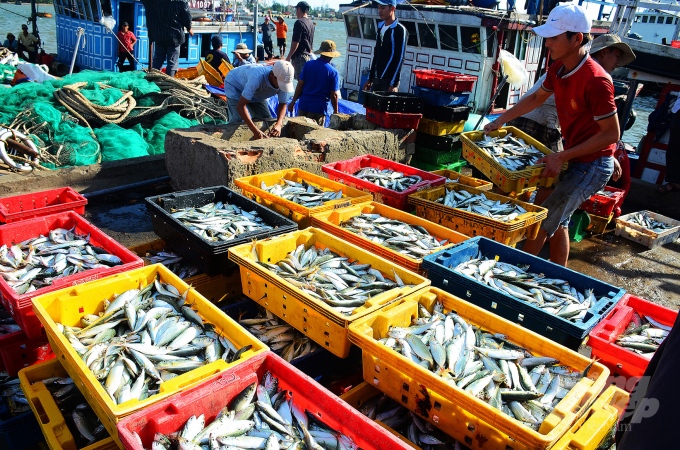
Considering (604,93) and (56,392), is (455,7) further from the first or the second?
(56,392)

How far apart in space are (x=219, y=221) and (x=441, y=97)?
453 centimetres

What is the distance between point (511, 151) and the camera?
5074 millimetres

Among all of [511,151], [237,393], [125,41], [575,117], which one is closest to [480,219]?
[575,117]

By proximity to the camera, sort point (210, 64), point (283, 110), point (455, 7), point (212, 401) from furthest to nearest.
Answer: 1. point (210, 64)
2. point (455, 7)
3. point (283, 110)
4. point (212, 401)

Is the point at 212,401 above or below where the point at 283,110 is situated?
below

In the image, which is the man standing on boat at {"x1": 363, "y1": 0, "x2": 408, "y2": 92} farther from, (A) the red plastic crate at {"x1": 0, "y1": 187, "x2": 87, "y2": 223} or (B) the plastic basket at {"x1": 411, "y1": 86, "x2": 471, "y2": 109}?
(A) the red plastic crate at {"x1": 0, "y1": 187, "x2": 87, "y2": 223}

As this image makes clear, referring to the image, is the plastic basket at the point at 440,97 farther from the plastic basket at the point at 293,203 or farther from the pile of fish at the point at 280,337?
the pile of fish at the point at 280,337

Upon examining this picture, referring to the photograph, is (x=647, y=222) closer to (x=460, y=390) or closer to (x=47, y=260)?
(x=460, y=390)

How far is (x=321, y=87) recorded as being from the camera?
23.4 ft

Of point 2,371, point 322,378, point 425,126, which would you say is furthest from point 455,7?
point 2,371

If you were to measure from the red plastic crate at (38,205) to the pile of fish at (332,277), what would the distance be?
5.93 ft

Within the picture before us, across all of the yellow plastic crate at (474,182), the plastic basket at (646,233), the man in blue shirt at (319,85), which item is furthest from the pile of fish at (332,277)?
the plastic basket at (646,233)

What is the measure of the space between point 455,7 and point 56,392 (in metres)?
12.2

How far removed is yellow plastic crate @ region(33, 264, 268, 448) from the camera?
5.96 ft
